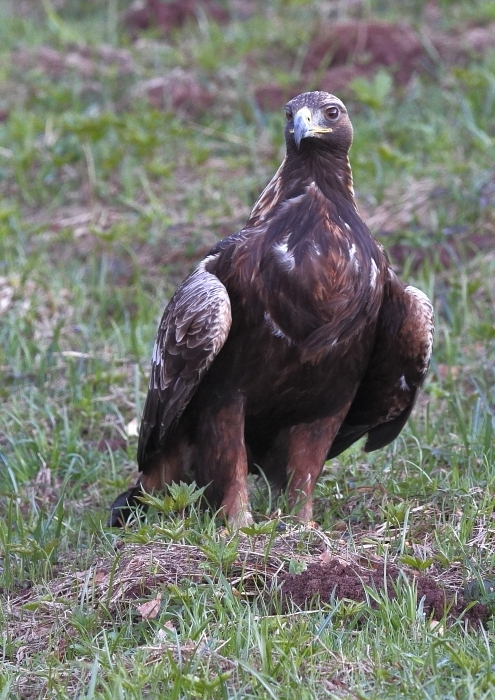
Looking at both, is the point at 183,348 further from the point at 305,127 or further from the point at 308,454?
the point at 305,127

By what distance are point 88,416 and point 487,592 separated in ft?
9.47

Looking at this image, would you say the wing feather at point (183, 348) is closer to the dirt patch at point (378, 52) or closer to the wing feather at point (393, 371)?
the wing feather at point (393, 371)

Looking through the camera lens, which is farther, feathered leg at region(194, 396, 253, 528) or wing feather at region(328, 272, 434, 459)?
wing feather at region(328, 272, 434, 459)

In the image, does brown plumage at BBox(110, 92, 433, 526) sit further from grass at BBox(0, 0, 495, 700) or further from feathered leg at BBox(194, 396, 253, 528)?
grass at BBox(0, 0, 495, 700)

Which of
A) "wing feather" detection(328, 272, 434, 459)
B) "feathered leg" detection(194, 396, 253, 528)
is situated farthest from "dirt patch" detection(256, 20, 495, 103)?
"feathered leg" detection(194, 396, 253, 528)

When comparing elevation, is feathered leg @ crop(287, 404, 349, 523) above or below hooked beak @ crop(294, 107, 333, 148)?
below

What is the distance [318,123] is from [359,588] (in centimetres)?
192

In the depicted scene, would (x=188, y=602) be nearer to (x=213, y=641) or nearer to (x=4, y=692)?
(x=213, y=641)

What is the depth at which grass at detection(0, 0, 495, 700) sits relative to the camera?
379 cm

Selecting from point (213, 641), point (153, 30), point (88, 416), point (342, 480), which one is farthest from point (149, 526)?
point (153, 30)

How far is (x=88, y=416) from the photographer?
6469 millimetres

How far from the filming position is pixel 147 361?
6.96m

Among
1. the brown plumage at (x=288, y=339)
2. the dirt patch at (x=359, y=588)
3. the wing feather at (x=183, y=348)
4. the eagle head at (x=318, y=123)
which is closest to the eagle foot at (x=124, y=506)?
the brown plumage at (x=288, y=339)

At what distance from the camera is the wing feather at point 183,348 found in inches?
185
